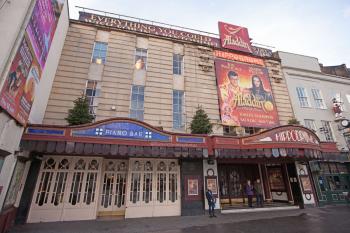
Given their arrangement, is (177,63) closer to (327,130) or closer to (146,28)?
(146,28)

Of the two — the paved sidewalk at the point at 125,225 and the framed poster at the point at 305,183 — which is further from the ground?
the framed poster at the point at 305,183

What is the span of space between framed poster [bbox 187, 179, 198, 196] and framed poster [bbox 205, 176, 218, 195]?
0.74 metres

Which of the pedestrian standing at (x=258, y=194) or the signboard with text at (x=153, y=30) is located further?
the signboard with text at (x=153, y=30)

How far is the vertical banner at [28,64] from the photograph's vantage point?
6184 millimetres

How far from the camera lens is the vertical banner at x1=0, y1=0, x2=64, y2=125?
6.18 meters

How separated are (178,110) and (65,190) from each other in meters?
8.65

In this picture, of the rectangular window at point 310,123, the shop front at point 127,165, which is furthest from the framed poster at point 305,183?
the rectangular window at point 310,123

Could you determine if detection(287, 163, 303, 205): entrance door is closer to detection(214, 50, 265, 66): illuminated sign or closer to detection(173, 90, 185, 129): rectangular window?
detection(173, 90, 185, 129): rectangular window

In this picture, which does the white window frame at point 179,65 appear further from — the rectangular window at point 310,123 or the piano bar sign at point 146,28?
the rectangular window at point 310,123

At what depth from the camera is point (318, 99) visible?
1755 cm

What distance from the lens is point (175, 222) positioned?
9.25 meters

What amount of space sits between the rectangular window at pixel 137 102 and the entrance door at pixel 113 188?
322 centimetres

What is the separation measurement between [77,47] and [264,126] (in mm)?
15737

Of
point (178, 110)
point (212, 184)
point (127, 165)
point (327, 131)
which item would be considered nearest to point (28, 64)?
point (127, 165)
